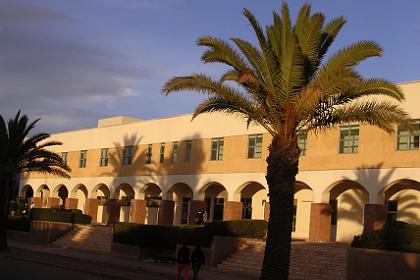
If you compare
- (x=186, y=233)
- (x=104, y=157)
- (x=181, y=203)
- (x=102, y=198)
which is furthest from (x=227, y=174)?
(x=102, y=198)

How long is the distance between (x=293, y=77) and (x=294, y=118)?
1217 millimetres

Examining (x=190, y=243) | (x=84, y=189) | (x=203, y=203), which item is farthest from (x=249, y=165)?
(x=84, y=189)

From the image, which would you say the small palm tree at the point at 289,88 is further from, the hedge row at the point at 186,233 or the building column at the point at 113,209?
the building column at the point at 113,209

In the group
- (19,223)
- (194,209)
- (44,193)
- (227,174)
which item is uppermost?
(227,174)

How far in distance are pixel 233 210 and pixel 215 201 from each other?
256 inches

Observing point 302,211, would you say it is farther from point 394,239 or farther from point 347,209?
point 394,239

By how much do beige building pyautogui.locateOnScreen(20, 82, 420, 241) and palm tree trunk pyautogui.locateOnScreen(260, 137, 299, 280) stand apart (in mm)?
12759

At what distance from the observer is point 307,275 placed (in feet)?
83.4

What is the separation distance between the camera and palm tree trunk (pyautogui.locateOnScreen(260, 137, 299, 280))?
1912 cm

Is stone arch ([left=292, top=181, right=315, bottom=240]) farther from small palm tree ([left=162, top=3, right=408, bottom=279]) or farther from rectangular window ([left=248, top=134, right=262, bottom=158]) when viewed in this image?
small palm tree ([left=162, top=3, right=408, bottom=279])

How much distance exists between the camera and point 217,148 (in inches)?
1683

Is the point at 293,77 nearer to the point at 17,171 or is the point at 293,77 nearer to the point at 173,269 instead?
the point at 173,269

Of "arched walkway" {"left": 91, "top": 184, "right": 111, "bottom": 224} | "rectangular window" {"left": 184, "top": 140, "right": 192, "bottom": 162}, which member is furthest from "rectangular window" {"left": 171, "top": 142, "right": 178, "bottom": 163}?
"arched walkway" {"left": 91, "top": 184, "right": 111, "bottom": 224}

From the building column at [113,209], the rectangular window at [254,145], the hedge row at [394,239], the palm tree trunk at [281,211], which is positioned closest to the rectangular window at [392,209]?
the rectangular window at [254,145]
